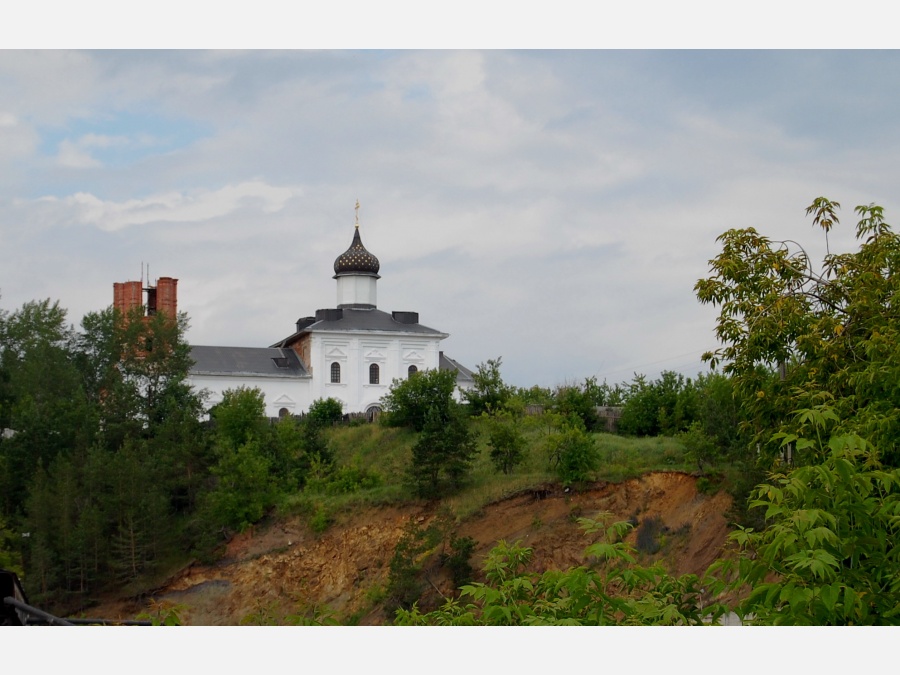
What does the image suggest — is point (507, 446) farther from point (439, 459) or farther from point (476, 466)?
point (439, 459)

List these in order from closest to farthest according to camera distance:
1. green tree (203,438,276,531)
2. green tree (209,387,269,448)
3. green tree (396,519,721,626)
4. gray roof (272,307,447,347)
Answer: green tree (396,519,721,626) → green tree (203,438,276,531) → green tree (209,387,269,448) → gray roof (272,307,447,347)

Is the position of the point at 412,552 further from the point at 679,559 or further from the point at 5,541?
the point at 5,541

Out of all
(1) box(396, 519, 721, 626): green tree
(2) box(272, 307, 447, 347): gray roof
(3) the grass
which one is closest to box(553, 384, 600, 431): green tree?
(3) the grass

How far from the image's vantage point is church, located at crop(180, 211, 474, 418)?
4709cm

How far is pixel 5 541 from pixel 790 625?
3286 centimetres

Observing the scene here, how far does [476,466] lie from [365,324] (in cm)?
1740

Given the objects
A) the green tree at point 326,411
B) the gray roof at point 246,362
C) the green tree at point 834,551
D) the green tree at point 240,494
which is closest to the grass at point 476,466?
the green tree at point 240,494

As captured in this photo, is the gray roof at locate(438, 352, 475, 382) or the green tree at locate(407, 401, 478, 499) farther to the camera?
the gray roof at locate(438, 352, 475, 382)

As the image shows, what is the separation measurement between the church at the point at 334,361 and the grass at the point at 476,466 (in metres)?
8.23

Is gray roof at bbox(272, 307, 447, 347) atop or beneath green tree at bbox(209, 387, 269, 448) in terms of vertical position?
atop

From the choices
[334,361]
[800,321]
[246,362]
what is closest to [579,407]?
[334,361]

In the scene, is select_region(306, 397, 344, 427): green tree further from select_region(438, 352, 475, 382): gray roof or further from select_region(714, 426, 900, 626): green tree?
select_region(714, 426, 900, 626): green tree

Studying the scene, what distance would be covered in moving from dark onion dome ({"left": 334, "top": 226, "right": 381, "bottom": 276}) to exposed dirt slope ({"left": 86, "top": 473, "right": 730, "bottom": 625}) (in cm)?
1953

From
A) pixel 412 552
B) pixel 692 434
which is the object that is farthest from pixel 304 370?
pixel 692 434
